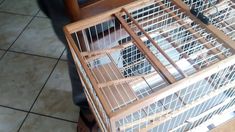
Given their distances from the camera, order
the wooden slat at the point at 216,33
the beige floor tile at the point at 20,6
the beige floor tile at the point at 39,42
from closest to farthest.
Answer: the wooden slat at the point at 216,33
the beige floor tile at the point at 39,42
the beige floor tile at the point at 20,6

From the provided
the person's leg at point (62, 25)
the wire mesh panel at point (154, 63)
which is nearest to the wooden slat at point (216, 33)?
the wire mesh panel at point (154, 63)

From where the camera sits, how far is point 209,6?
31.1 inches

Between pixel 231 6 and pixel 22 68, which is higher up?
pixel 22 68

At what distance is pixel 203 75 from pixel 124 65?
429 millimetres

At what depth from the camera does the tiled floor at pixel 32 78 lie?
1.29 meters

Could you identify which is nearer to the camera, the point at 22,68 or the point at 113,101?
the point at 113,101

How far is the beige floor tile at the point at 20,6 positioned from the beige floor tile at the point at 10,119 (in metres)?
0.91

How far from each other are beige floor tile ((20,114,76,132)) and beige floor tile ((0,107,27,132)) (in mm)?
40

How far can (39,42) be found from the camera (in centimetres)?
171

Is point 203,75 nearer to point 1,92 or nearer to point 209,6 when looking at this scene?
point 209,6

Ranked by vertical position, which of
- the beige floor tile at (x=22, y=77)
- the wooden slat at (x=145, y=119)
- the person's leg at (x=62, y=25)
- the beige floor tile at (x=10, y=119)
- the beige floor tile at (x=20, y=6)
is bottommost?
the wooden slat at (x=145, y=119)

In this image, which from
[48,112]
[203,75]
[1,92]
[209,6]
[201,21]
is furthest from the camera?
[1,92]

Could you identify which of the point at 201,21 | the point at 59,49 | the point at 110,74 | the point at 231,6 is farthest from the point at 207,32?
the point at 59,49

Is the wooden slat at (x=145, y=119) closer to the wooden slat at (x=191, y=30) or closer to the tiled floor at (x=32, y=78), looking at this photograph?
the wooden slat at (x=191, y=30)
